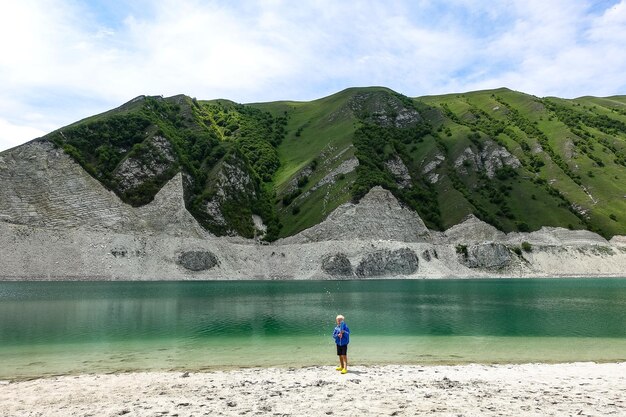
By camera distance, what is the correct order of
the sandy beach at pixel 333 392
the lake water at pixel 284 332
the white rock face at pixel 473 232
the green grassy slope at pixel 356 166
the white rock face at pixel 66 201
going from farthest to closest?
the green grassy slope at pixel 356 166, the white rock face at pixel 473 232, the white rock face at pixel 66 201, the lake water at pixel 284 332, the sandy beach at pixel 333 392

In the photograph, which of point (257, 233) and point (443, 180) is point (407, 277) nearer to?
point (257, 233)

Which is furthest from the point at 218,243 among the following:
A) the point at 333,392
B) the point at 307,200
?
the point at 333,392

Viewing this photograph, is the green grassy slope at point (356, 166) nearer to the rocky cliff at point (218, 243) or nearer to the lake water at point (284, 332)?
the rocky cliff at point (218, 243)

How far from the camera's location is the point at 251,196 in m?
137

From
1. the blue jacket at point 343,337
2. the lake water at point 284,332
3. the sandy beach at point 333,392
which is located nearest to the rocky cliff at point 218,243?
the lake water at point 284,332

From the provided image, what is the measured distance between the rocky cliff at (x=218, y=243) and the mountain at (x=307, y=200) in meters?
0.34

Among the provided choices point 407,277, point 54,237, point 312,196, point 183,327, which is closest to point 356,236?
point 407,277

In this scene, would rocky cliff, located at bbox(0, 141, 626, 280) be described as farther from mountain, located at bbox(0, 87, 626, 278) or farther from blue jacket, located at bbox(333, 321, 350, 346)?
blue jacket, located at bbox(333, 321, 350, 346)

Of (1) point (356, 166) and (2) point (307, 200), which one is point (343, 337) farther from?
(1) point (356, 166)

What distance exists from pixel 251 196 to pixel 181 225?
3060 cm

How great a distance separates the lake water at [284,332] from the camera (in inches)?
1003

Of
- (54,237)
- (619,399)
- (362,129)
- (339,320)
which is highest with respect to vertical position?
(362,129)

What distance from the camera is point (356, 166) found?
427 feet

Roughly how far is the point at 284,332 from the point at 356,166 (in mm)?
98955
